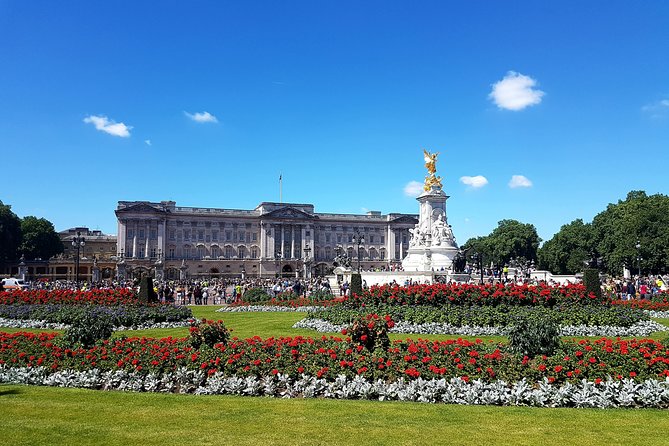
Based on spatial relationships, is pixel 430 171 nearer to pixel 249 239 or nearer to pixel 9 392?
pixel 9 392

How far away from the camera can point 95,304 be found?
2367 centimetres

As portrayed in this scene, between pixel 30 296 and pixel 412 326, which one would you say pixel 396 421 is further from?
pixel 30 296

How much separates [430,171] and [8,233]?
6388cm

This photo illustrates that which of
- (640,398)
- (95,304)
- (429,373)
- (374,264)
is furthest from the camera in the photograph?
(374,264)

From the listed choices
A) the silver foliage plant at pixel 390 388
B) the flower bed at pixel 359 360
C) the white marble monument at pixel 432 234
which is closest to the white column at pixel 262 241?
the white marble monument at pixel 432 234

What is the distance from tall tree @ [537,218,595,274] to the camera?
7856 cm

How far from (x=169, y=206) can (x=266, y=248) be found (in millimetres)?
19209

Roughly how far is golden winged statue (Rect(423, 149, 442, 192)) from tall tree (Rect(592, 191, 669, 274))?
24.1 m

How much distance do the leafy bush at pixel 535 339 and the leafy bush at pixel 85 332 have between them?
8.75 meters

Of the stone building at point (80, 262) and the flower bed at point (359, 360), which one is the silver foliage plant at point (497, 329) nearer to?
the flower bed at point (359, 360)

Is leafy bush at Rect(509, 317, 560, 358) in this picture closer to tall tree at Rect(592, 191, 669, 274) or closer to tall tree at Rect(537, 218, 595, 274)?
tall tree at Rect(592, 191, 669, 274)

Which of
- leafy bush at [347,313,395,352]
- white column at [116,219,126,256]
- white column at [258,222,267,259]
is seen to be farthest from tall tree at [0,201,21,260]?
leafy bush at [347,313,395,352]

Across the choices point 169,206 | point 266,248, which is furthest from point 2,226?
point 266,248

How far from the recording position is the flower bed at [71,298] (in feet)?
78.8
